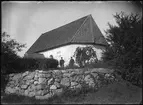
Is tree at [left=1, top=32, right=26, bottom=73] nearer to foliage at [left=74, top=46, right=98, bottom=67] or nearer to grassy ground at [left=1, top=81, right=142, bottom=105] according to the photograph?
grassy ground at [left=1, top=81, right=142, bottom=105]

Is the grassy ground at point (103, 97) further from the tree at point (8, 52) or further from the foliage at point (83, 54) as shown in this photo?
the foliage at point (83, 54)

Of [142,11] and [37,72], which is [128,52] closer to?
[142,11]

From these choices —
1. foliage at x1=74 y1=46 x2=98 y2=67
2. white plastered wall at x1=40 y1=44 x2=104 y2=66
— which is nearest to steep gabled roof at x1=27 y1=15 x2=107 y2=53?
white plastered wall at x1=40 y1=44 x2=104 y2=66

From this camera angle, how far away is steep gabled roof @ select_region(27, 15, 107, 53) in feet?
85.4

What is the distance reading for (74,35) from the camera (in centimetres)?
2677

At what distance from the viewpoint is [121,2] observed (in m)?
12.8

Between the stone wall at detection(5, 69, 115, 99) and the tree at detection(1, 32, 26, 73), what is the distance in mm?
989

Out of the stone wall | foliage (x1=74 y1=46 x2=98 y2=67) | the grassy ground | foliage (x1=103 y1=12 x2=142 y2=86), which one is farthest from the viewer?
foliage (x1=74 y1=46 x2=98 y2=67)

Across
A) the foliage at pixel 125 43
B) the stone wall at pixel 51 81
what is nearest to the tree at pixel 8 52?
the stone wall at pixel 51 81

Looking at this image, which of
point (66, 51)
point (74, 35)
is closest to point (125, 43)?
point (66, 51)

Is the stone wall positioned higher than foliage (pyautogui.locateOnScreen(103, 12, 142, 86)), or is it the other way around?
foliage (pyautogui.locateOnScreen(103, 12, 142, 86))

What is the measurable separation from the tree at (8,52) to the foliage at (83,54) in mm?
7292

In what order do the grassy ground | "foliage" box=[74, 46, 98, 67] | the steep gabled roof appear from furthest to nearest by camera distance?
the steep gabled roof
"foliage" box=[74, 46, 98, 67]
the grassy ground

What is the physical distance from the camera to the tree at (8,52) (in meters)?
14.6
